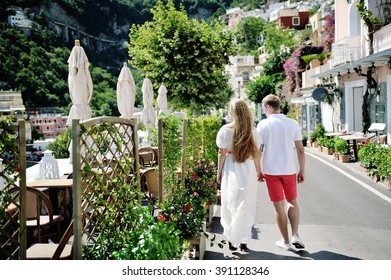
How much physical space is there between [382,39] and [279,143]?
1222cm

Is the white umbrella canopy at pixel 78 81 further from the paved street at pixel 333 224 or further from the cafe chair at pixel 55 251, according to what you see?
the cafe chair at pixel 55 251

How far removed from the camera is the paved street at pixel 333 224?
5.17 meters

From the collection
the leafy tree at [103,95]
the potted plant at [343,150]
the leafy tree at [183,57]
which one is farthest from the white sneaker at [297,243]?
the leafy tree at [103,95]

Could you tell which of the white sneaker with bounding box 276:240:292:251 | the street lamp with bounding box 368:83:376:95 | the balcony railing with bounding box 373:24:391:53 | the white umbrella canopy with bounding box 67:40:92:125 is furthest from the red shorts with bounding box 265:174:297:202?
the street lamp with bounding box 368:83:376:95

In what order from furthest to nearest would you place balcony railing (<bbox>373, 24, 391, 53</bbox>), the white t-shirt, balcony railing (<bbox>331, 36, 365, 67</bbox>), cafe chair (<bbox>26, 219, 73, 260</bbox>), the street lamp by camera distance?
balcony railing (<bbox>331, 36, 365, 67</bbox>), the street lamp, balcony railing (<bbox>373, 24, 391, 53</bbox>), the white t-shirt, cafe chair (<bbox>26, 219, 73, 260</bbox>)

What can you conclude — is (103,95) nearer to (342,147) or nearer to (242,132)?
(342,147)

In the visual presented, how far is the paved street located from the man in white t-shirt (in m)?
0.35

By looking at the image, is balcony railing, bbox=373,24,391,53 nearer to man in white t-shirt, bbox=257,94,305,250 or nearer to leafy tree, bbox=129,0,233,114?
leafy tree, bbox=129,0,233,114

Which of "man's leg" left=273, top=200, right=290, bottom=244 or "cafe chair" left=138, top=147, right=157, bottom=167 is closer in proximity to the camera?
"man's leg" left=273, top=200, right=290, bottom=244

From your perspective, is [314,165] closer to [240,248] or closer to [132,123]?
[240,248]

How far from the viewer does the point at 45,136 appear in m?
63.6

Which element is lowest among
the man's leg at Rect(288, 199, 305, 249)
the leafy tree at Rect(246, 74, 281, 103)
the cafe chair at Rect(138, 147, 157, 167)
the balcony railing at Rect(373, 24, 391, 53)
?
the man's leg at Rect(288, 199, 305, 249)

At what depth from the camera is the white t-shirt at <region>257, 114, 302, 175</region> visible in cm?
523
